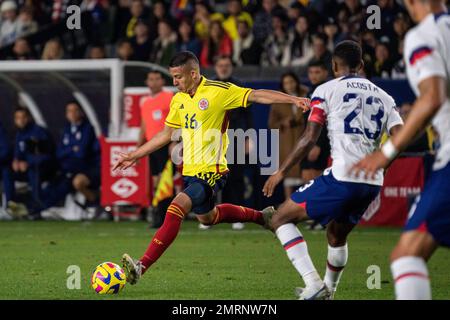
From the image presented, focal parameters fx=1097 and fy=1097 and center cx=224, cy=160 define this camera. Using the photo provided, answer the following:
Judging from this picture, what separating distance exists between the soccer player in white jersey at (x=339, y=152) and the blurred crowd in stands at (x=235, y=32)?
921cm

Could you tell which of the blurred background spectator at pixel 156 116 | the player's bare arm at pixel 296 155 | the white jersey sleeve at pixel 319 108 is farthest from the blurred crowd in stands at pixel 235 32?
the player's bare arm at pixel 296 155

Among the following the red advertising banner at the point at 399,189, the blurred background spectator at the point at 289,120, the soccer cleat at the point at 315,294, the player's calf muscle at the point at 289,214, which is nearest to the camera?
the soccer cleat at the point at 315,294

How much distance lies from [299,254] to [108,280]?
1.74m

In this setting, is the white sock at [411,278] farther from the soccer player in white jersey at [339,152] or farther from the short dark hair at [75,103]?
the short dark hair at [75,103]

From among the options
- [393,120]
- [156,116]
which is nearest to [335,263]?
[393,120]

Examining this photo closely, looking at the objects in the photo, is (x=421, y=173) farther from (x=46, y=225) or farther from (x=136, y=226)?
(x=46, y=225)

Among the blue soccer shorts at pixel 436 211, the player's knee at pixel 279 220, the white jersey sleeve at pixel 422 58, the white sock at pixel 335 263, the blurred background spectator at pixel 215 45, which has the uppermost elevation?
the blurred background spectator at pixel 215 45

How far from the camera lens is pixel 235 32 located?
2077 cm

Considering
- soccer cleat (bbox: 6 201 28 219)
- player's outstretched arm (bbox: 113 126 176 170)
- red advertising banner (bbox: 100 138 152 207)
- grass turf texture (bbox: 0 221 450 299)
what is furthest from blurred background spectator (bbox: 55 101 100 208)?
player's outstretched arm (bbox: 113 126 176 170)

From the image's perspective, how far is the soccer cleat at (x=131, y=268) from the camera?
9.34 meters

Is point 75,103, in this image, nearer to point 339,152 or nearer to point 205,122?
point 205,122

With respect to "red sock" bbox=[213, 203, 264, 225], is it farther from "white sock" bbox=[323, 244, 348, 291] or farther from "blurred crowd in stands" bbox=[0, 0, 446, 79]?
"blurred crowd in stands" bbox=[0, 0, 446, 79]
